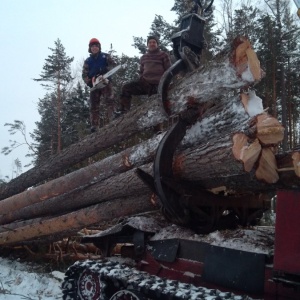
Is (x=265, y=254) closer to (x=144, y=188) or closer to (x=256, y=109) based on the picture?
(x=256, y=109)

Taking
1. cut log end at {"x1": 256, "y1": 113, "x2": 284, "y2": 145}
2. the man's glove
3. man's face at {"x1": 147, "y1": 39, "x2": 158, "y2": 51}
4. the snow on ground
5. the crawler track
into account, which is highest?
man's face at {"x1": 147, "y1": 39, "x2": 158, "y2": 51}

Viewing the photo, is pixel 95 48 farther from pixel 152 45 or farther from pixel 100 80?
pixel 152 45

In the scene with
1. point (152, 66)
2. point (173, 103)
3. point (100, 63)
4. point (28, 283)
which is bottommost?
point (28, 283)

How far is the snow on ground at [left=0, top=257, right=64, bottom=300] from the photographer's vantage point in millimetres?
6551

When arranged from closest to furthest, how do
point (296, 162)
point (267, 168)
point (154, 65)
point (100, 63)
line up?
point (296, 162), point (267, 168), point (154, 65), point (100, 63)

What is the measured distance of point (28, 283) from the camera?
7.18 m

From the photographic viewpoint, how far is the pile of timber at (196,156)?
385 centimetres

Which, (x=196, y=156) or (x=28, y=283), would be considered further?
(x=28, y=283)

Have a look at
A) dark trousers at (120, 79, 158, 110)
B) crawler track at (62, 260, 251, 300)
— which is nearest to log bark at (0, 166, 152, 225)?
crawler track at (62, 260, 251, 300)

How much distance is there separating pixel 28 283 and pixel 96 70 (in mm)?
4302

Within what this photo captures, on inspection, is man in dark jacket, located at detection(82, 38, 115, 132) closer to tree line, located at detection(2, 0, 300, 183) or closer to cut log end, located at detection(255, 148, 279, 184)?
cut log end, located at detection(255, 148, 279, 184)

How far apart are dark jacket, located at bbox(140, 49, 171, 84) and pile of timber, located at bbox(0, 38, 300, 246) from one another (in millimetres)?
2187

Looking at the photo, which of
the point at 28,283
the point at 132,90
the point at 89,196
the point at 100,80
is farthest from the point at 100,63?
the point at 28,283

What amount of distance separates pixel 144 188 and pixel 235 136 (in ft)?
5.64
